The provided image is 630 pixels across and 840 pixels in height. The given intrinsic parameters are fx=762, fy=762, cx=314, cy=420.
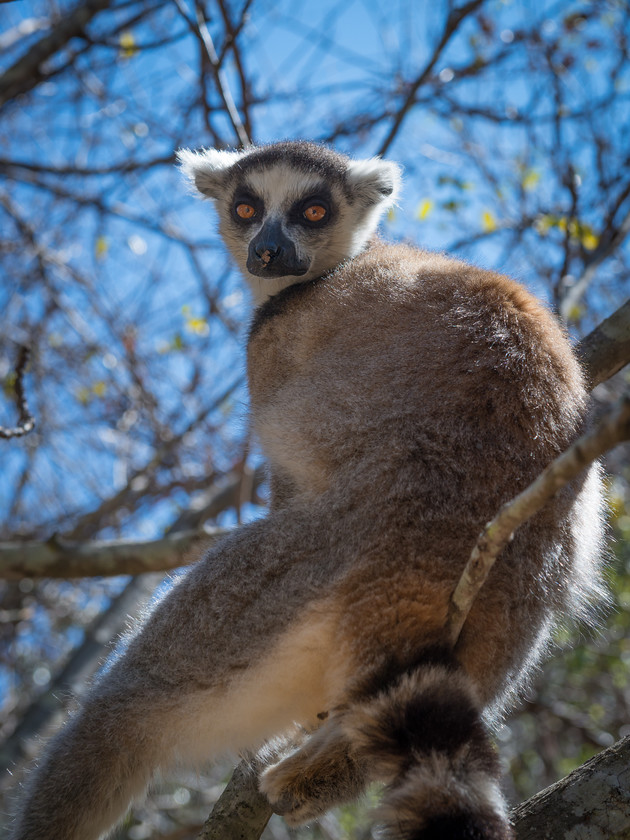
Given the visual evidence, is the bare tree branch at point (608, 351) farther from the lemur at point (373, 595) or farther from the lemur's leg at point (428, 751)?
the lemur's leg at point (428, 751)

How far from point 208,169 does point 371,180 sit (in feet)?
3.98

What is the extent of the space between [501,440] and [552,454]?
10.8 inches

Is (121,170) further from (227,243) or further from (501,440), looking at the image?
(501,440)

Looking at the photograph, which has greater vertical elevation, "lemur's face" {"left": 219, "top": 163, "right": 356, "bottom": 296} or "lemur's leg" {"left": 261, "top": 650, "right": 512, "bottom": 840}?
"lemur's face" {"left": 219, "top": 163, "right": 356, "bottom": 296}

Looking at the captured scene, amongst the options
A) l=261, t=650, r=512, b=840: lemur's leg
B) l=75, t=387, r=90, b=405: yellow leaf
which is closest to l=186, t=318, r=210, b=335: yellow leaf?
l=75, t=387, r=90, b=405: yellow leaf

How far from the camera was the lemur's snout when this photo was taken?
4.74 m

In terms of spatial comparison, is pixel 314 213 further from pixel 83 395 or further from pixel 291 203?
pixel 83 395

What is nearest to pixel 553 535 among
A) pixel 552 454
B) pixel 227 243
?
pixel 552 454

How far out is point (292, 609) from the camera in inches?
124

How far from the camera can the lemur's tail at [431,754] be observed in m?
2.42

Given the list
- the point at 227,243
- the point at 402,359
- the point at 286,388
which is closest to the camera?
the point at 402,359

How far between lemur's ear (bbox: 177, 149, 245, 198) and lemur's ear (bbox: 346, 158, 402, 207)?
0.91 metres

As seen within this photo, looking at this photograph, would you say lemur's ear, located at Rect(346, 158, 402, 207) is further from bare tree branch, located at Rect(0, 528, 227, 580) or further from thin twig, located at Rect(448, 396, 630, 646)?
thin twig, located at Rect(448, 396, 630, 646)

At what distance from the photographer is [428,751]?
258cm
